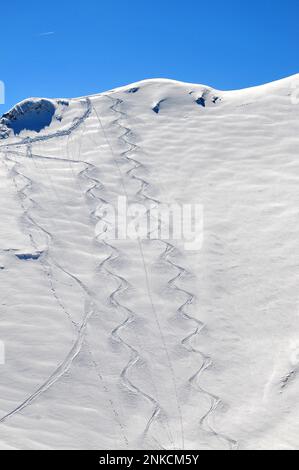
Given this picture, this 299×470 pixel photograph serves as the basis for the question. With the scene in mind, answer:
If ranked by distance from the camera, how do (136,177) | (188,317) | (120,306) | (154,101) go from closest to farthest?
1. (188,317)
2. (120,306)
3. (136,177)
4. (154,101)

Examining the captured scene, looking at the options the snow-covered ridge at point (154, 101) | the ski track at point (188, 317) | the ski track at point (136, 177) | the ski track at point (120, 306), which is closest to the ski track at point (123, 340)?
the ski track at point (120, 306)

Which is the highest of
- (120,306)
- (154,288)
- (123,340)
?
(154,288)

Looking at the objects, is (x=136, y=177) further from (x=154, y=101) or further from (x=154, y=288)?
(x=154, y=101)

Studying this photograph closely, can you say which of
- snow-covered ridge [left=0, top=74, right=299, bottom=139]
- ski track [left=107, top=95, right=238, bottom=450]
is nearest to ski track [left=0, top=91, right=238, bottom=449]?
ski track [left=107, top=95, right=238, bottom=450]

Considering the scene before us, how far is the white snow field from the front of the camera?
1204 cm

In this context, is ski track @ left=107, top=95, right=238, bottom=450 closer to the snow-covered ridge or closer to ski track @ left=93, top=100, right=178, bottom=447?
ski track @ left=93, top=100, right=178, bottom=447

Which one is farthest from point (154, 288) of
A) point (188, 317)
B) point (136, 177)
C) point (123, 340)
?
point (136, 177)

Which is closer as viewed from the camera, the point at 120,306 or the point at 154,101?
the point at 120,306

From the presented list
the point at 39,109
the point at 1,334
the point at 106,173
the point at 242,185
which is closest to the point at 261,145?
the point at 242,185

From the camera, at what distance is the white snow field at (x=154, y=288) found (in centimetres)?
1204

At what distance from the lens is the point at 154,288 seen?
16609mm

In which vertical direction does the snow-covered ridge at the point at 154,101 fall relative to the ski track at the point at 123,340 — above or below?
above

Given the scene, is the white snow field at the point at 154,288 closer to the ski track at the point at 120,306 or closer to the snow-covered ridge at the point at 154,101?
the ski track at the point at 120,306
